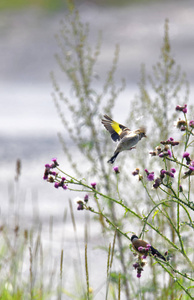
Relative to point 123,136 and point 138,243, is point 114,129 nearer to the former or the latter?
point 123,136

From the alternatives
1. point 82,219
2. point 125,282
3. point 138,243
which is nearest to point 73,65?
point 125,282

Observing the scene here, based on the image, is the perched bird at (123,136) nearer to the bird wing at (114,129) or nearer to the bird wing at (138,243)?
the bird wing at (114,129)

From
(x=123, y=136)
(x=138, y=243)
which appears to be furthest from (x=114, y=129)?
(x=138, y=243)

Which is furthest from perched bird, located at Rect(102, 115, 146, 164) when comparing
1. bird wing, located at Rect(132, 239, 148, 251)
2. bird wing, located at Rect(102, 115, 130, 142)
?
bird wing, located at Rect(132, 239, 148, 251)

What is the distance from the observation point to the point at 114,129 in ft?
3.62

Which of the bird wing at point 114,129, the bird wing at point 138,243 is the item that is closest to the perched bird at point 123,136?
the bird wing at point 114,129

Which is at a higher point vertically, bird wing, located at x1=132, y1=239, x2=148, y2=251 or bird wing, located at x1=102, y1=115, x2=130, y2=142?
bird wing, located at x1=102, y1=115, x2=130, y2=142

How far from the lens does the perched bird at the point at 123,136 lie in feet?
3.30

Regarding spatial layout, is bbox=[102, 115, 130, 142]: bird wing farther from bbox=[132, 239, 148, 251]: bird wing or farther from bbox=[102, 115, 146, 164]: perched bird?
bbox=[132, 239, 148, 251]: bird wing

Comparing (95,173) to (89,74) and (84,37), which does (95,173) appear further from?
(84,37)

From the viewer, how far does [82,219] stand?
3.87 metres

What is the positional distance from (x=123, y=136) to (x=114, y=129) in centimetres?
5

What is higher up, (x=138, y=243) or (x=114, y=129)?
(x=114, y=129)

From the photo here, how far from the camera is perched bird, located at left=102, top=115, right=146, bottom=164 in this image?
1.01 metres
